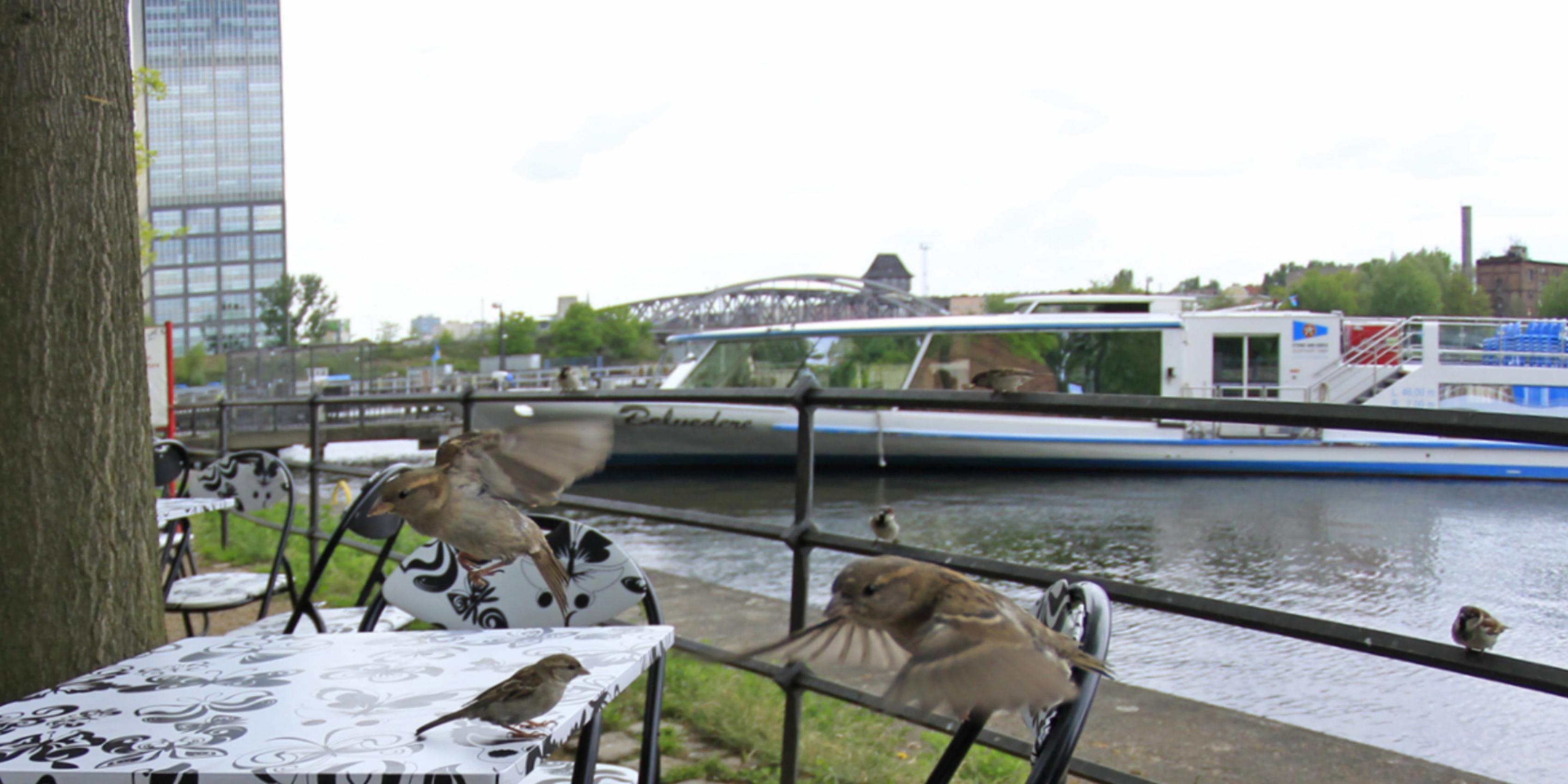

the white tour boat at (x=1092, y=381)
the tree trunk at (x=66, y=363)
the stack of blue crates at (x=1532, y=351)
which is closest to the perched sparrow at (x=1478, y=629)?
the tree trunk at (x=66, y=363)

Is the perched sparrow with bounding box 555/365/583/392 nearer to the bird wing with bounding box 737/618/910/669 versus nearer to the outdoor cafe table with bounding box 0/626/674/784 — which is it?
the outdoor cafe table with bounding box 0/626/674/784

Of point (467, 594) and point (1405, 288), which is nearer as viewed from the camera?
point (467, 594)

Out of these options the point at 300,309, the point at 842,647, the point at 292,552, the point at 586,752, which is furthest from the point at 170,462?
the point at 300,309

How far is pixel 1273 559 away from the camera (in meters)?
9.59

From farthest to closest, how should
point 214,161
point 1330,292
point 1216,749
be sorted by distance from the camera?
point 214,161, point 1330,292, point 1216,749

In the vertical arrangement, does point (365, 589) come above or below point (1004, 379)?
below

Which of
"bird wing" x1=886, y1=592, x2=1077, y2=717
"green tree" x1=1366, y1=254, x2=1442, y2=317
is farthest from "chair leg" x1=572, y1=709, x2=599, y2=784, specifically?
"green tree" x1=1366, y1=254, x2=1442, y2=317

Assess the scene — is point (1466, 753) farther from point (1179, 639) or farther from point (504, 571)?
point (504, 571)

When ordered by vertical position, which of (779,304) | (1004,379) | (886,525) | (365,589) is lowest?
(365,589)

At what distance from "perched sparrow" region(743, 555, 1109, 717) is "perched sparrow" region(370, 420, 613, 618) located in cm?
56

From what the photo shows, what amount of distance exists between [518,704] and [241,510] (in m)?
3.27

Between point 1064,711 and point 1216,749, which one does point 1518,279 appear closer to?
point 1216,749

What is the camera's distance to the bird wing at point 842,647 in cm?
77

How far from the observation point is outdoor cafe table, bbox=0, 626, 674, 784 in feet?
3.17
